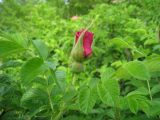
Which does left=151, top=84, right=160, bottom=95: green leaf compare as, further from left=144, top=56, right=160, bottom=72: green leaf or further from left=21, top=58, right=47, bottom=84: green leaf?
left=21, top=58, right=47, bottom=84: green leaf

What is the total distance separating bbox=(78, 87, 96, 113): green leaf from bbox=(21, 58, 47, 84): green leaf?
12 cm

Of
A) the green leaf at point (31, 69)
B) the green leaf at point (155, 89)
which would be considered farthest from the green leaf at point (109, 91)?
the green leaf at point (155, 89)

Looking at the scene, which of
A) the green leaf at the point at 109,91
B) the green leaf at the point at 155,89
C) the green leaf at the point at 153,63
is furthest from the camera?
the green leaf at the point at 155,89

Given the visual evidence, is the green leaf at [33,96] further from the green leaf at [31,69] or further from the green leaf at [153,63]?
the green leaf at [153,63]

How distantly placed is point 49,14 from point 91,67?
2.36m

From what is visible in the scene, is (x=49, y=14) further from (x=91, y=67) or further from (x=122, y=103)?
(x=122, y=103)

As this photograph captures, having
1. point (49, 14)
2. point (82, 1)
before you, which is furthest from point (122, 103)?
point (82, 1)

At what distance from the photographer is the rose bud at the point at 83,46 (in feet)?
3.65

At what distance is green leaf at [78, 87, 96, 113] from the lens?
42.1 inches

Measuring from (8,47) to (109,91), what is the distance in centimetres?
28

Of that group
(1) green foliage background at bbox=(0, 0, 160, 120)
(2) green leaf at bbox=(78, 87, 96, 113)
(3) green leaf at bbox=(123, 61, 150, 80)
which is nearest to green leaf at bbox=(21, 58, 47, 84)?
(1) green foliage background at bbox=(0, 0, 160, 120)

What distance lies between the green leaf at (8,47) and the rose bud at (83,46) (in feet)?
0.47

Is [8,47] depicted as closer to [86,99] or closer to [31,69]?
[31,69]

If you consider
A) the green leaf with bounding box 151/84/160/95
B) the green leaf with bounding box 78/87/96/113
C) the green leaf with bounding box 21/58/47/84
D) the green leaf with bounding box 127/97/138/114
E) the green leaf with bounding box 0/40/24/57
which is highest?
the green leaf with bounding box 0/40/24/57
